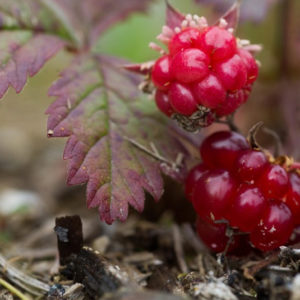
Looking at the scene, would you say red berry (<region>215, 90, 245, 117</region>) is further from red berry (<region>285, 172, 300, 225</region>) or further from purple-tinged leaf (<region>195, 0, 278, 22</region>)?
purple-tinged leaf (<region>195, 0, 278, 22</region>)

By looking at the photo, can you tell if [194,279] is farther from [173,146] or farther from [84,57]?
[84,57]

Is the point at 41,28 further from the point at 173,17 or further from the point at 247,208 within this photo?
the point at 247,208

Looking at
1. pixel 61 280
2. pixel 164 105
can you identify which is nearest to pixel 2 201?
pixel 61 280

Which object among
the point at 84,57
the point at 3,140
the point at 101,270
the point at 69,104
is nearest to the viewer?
the point at 101,270

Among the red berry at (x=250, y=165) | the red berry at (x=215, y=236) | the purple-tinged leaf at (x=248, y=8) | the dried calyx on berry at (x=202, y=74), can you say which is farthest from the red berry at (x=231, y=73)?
the purple-tinged leaf at (x=248, y=8)

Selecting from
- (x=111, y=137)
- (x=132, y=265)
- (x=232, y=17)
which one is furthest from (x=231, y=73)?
(x=132, y=265)

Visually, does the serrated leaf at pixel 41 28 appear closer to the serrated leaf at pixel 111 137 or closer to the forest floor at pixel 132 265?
the serrated leaf at pixel 111 137
